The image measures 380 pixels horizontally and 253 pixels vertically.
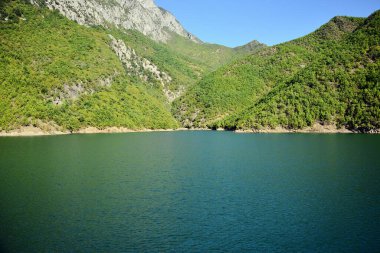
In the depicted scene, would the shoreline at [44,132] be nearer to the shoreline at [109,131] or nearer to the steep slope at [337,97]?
the shoreline at [109,131]

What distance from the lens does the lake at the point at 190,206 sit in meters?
29.9

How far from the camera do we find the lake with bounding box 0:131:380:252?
2989 cm

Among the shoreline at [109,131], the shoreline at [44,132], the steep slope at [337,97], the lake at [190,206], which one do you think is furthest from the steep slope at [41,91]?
the lake at [190,206]

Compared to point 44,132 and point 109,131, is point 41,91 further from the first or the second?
point 109,131

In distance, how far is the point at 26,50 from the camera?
185500 millimetres

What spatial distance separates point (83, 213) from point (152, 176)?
20859 mm

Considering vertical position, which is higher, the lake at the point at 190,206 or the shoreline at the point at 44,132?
the shoreline at the point at 44,132

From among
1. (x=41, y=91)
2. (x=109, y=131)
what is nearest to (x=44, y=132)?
(x=41, y=91)

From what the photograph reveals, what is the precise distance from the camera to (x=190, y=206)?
132 ft

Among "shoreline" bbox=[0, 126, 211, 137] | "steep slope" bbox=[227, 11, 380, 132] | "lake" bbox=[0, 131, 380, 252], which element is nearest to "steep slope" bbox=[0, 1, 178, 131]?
"shoreline" bbox=[0, 126, 211, 137]

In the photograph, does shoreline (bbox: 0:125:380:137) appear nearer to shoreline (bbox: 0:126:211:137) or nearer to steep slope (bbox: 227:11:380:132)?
shoreline (bbox: 0:126:211:137)

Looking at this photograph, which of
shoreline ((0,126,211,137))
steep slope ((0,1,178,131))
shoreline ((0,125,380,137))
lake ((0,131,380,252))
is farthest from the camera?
steep slope ((0,1,178,131))

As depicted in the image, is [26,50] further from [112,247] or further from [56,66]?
[112,247]

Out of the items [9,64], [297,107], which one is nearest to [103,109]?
[9,64]
